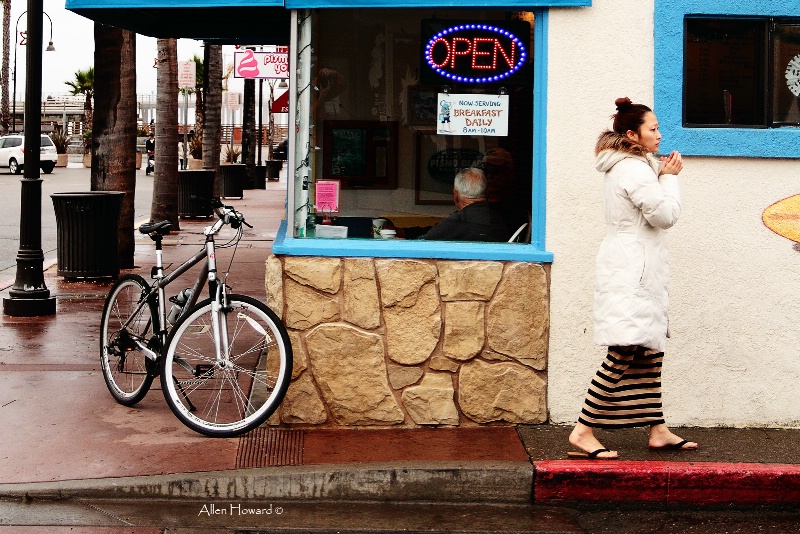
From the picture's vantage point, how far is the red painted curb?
18.4ft

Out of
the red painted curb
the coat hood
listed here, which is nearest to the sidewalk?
the red painted curb

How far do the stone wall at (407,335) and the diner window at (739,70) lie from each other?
1.33m

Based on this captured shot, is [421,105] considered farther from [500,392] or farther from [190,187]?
[190,187]

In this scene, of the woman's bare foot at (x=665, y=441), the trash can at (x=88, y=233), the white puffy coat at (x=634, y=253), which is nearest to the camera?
the white puffy coat at (x=634, y=253)

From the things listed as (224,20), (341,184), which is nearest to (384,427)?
(341,184)

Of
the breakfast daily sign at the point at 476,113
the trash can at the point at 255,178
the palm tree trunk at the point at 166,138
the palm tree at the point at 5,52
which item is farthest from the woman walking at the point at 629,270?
the palm tree at the point at 5,52

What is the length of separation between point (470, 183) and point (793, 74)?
1.94 m

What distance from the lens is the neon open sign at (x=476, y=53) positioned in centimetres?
650

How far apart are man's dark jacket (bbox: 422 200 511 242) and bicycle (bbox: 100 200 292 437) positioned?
117cm

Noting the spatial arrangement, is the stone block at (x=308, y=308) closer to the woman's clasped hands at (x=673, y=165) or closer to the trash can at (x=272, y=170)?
the woman's clasped hands at (x=673, y=165)

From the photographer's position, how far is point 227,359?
6.15 meters

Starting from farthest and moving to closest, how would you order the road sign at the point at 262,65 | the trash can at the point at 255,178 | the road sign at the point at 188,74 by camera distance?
the trash can at the point at 255,178 < the road sign at the point at 188,74 < the road sign at the point at 262,65

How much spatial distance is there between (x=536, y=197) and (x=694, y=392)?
144 cm
